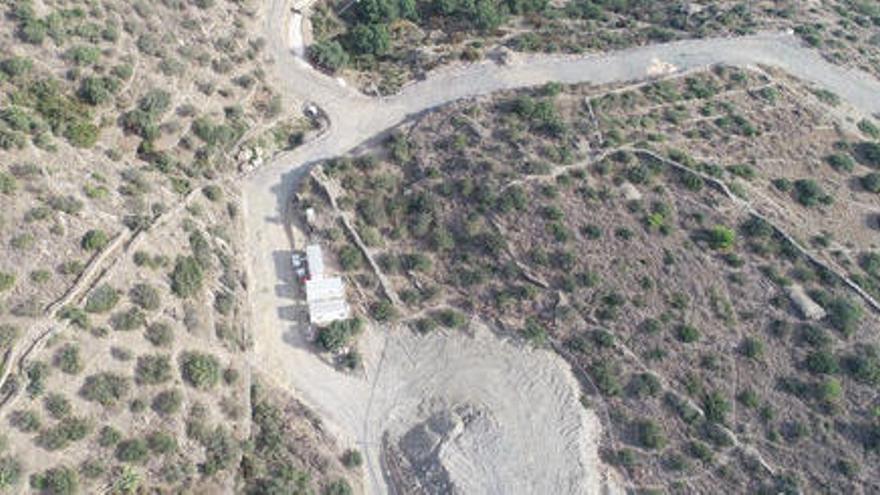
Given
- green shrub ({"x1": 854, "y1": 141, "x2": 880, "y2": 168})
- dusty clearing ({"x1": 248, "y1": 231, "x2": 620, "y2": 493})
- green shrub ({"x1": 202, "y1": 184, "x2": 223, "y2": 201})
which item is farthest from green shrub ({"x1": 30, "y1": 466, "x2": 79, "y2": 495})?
green shrub ({"x1": 854, "y1": 141, "x2": 880, "y2": 168})

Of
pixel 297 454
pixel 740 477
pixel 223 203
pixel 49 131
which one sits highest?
pixel 49 131

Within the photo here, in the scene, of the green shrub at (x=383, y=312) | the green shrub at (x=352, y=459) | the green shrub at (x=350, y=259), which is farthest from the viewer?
the green shrub at (x=350, y=259)

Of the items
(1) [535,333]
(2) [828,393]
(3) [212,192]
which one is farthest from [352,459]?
(2) [828,393]

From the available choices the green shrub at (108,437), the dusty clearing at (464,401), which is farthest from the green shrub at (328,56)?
the green shrub at (108,437)

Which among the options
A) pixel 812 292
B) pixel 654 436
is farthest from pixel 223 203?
pixel 812 292

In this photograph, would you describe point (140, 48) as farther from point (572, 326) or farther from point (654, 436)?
point (654, 436)

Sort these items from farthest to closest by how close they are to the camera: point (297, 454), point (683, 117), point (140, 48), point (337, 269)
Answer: point (683, 117), point (140, 48), point (337, 269), point (297, 454)

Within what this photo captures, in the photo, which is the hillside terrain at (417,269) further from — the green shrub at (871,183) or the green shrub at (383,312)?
the green shrub at (871,183)
